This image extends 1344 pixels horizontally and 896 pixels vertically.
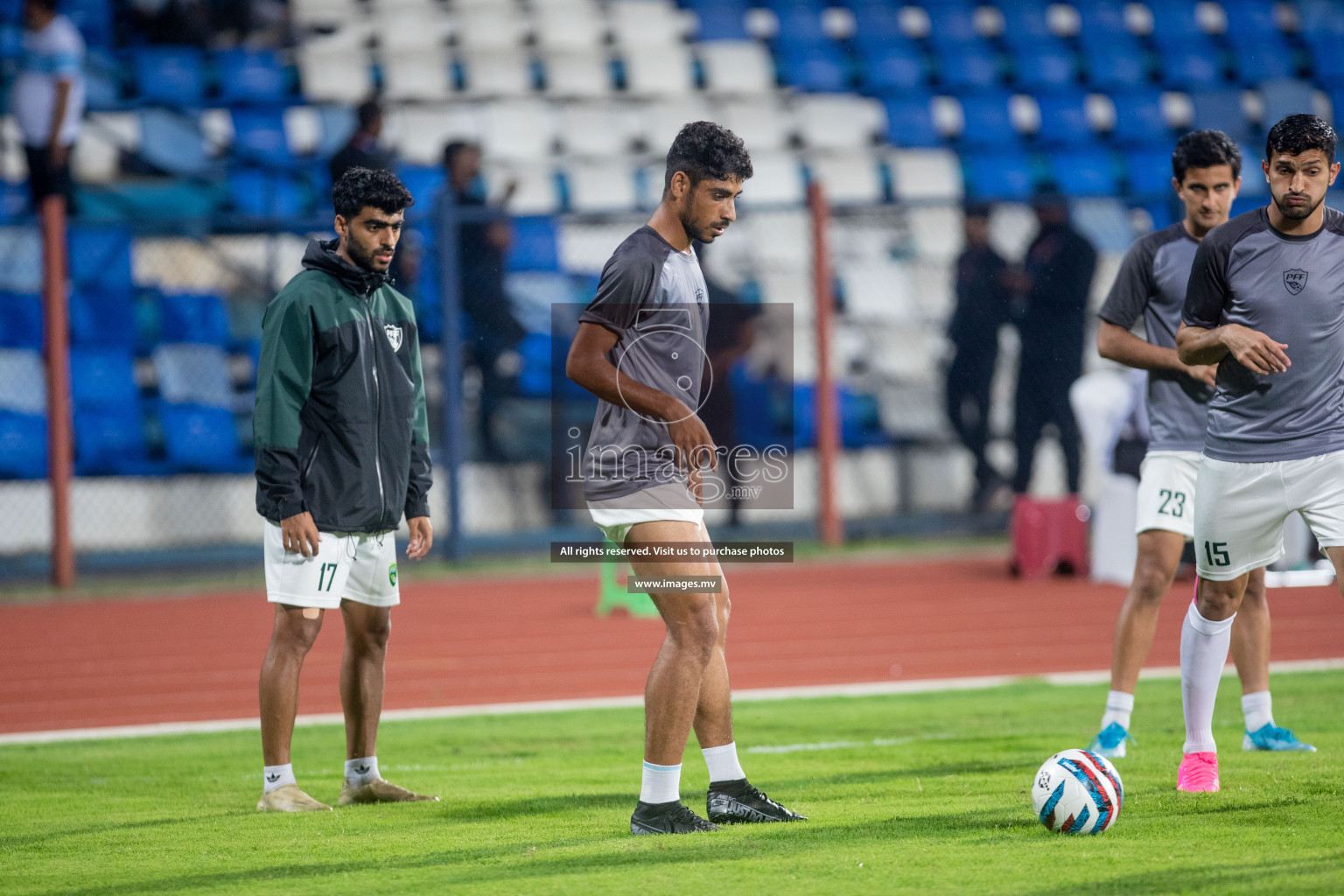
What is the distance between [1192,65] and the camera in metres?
20.9

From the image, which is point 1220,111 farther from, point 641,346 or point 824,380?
point 641,346

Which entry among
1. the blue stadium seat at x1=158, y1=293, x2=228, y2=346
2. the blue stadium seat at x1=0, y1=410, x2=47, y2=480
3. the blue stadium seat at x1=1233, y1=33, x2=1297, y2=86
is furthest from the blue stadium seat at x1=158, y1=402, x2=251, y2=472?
the blue stadium seat at x1=1233, y1=33, x2=1297, y2=86

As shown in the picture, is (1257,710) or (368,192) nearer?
(368,192)

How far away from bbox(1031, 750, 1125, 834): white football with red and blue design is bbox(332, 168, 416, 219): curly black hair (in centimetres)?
297

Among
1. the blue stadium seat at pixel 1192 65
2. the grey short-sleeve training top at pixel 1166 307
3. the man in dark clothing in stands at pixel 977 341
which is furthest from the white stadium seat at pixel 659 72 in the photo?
the grey short-sleeve training top at pixel 1166 307

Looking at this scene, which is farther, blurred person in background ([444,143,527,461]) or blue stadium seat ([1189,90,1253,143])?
blue stadium seat ([1189,90,1253,143])

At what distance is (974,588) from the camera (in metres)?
12.5

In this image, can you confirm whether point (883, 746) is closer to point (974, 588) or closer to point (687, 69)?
point (974, 588)

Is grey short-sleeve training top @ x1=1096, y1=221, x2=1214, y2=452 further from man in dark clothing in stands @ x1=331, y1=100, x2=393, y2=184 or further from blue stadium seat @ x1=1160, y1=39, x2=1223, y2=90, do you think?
blue stadium seat @ x1=1160, y1=39, x2=1223, y2=90

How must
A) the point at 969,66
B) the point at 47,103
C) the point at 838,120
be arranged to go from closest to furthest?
the point at 47,103, the point at 838,120, the point at 969,66

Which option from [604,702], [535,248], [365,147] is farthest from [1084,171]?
[604,702]

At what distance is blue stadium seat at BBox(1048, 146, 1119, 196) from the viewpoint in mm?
18641

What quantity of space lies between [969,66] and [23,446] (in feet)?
41.8

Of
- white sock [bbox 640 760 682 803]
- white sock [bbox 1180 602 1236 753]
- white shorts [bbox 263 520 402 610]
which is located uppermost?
white shorts [bbox 263 520 402 610]
